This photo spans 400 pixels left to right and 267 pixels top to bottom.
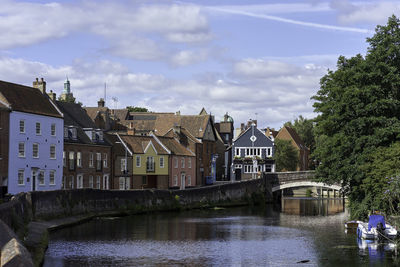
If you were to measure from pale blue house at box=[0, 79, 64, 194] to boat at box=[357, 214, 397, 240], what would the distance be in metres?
36.8

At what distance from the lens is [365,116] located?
171 ft

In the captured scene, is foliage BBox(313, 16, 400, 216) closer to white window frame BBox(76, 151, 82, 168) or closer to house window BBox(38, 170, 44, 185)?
house window BBox(38, 170, 44, 185)

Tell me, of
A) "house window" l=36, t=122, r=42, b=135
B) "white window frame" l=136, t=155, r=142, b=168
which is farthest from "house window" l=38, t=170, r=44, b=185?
"white window frame" l=136, t=155, r=142, b=168

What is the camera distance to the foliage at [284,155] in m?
120

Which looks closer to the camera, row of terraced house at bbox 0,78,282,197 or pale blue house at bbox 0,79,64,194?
pale blue house at bbox 0,79,64,194

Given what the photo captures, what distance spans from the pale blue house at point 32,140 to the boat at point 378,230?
36.8 metres

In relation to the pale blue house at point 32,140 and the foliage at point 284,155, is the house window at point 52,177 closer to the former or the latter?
the pale blue house at point 32,140

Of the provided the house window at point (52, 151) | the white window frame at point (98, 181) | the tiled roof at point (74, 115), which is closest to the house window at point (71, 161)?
the house window at point (52, 151)

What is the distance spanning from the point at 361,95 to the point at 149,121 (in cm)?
6760

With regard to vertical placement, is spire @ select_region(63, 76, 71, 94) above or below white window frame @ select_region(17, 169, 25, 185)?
above

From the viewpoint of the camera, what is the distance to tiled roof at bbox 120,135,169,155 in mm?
88250

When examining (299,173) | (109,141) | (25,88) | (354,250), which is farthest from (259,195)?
(354,250)

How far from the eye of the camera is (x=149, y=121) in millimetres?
115625

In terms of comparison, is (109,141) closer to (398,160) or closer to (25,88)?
(25,88)
